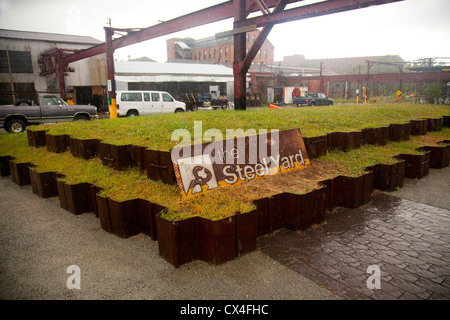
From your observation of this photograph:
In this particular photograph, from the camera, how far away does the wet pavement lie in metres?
2.94

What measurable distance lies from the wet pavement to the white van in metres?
14.1

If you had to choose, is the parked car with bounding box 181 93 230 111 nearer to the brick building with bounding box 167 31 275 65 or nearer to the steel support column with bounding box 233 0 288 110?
the steel support column with bounding box 233 0 288 110

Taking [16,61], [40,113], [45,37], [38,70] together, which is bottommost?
[40,113]

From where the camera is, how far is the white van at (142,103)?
633 inches

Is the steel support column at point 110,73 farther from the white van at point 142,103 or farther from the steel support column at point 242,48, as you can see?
the steel support column at point 242,48

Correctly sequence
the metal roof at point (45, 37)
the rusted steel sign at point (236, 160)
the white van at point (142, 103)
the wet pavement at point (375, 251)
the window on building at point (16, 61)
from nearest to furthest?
1. the wet pavement at point (375, 251)
2. the rusted steel sign at point (236, 160)
3. the white van at point (142, 103)
4. the window on building at point (16, 61)
5. the metal roof at point (45, 37)

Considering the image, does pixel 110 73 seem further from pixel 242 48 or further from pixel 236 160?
pixel 236 160

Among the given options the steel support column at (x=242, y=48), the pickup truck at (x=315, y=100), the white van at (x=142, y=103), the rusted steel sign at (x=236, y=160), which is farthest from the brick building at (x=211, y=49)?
the rusted steel sign at (x=236, y=160)

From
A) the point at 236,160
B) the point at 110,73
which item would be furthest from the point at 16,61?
the point at 236,160

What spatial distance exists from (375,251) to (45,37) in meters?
31.4

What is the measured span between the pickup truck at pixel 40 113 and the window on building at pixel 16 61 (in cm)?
1289

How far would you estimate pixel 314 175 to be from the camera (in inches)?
199

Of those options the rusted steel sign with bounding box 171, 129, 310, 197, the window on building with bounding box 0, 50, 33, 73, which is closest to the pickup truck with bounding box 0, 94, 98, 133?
the rusted steel sign with bounding box 171, 129, 310, 197

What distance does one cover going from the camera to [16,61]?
23.9 metres
